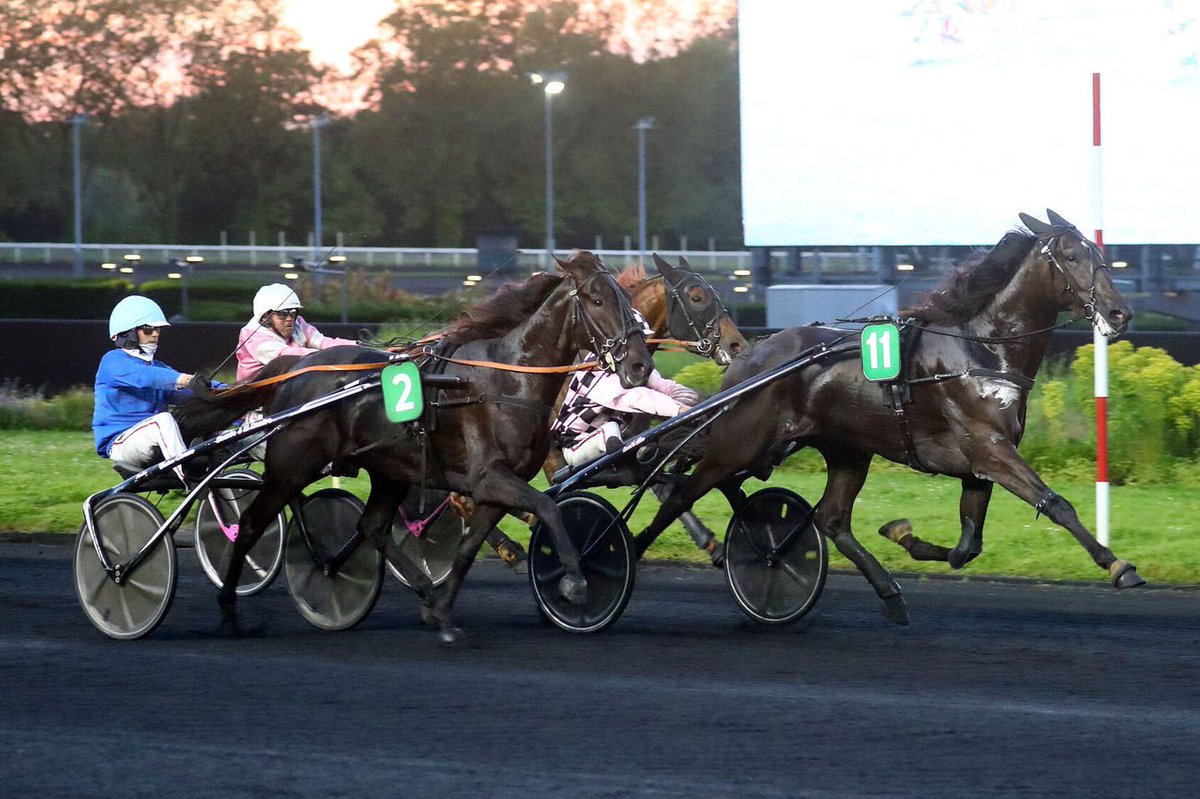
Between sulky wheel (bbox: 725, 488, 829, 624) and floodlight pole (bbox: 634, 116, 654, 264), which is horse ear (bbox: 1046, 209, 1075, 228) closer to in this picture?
sulky wheel (bbox: 725, 488, 829, 624)

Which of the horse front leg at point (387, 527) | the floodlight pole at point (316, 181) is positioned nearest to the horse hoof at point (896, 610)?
the horse front leg at point (387, 527)

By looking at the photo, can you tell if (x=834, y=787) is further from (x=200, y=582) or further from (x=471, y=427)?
(x=200, y=582)

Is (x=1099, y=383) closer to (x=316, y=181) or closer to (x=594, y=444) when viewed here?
(x=594, y=444)

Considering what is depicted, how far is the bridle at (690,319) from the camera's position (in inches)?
325

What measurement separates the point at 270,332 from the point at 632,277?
5.90 feet

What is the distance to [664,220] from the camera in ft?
139

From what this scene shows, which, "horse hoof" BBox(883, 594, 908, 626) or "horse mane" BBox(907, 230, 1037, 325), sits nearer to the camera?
"horse hoof" BBox(883, 594, 908, 626)

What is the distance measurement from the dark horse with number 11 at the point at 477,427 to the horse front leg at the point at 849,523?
1.25 meters

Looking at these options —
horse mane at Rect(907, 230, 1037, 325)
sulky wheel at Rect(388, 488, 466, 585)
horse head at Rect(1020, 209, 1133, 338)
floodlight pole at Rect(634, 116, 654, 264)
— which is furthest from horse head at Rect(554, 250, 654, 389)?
floodlight pole at Rect(634, 116, 654, 264)

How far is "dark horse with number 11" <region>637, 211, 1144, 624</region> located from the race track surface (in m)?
0.52

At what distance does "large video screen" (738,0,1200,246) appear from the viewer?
20078 mm

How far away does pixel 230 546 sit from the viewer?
8430mm

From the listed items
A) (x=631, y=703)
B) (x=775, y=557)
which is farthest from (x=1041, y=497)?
(x=631, y=703)

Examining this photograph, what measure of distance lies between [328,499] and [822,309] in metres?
15.5
